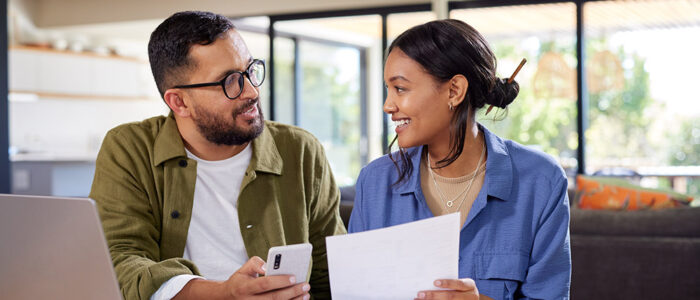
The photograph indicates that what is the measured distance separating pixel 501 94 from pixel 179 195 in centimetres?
81

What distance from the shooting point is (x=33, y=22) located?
28.3 feet

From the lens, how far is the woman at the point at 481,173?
1.52 meters

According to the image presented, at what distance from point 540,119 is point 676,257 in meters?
4.42

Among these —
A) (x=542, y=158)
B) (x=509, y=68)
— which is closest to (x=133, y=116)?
(x=509, y=68)

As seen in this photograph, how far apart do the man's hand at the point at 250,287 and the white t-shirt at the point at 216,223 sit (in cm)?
28

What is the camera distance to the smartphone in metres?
1.21

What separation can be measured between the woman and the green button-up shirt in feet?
1.04

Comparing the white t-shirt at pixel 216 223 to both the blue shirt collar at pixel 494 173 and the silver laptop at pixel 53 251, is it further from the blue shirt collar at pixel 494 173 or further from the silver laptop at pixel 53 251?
the silver laptop at pixel 53 251

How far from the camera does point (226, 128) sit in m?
1.74

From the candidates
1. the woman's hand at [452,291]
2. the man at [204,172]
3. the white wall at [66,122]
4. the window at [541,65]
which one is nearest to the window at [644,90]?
the window at [541,65]

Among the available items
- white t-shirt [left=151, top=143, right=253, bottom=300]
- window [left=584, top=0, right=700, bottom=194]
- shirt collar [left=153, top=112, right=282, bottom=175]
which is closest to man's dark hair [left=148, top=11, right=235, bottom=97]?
shirt collar [left=153, top=112, right=282, bottom=175]

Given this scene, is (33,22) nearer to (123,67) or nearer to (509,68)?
(123,67)

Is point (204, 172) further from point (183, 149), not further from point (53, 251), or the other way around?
point (53, 251)

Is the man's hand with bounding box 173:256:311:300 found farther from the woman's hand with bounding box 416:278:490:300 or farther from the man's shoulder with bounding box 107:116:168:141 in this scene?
the man's shoulder with bounding box 107:116:168:141
